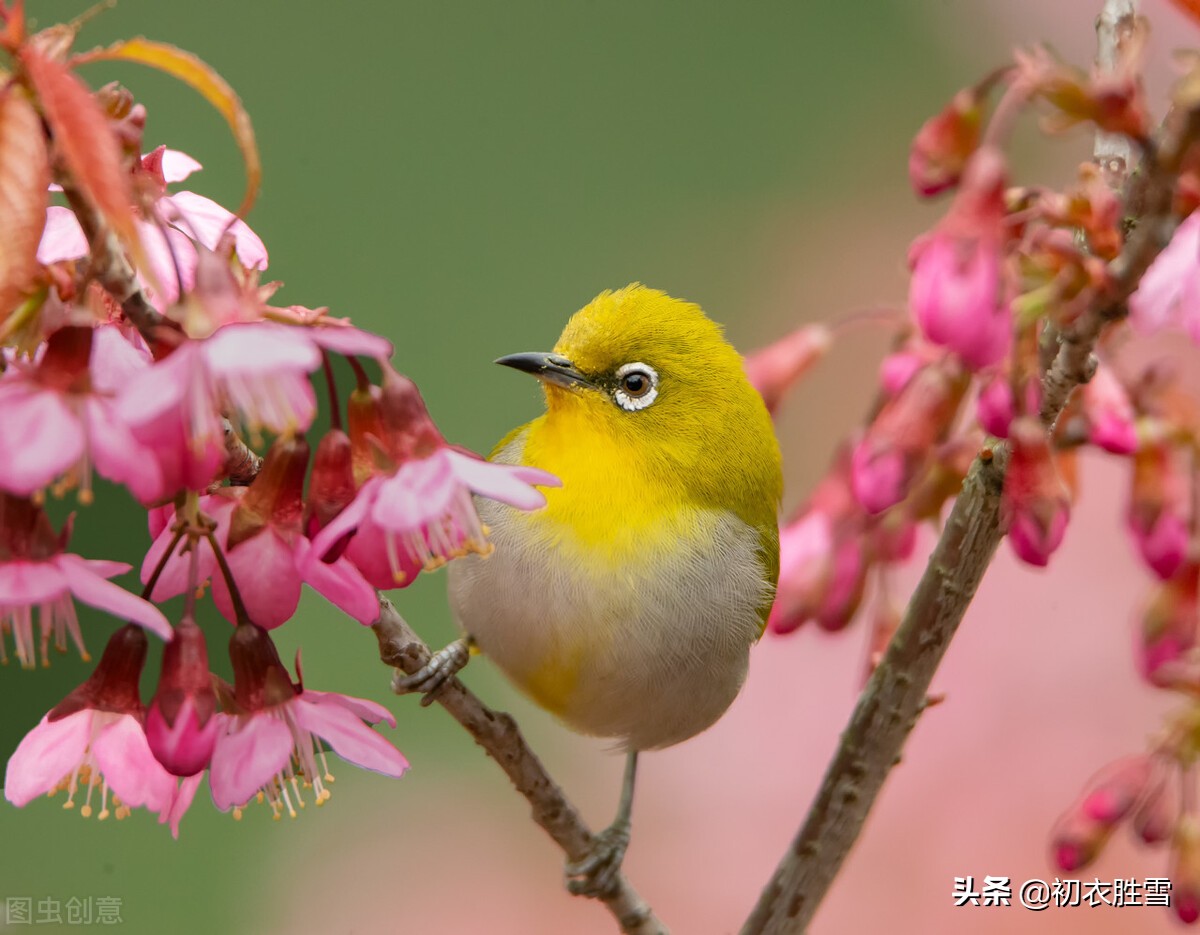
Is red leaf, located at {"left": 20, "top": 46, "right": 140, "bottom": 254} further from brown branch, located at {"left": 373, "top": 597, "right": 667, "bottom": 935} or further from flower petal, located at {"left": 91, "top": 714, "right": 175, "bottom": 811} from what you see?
brown branch, located at {"left": 373, "top": 597, "right": 667, "bottom": 935}

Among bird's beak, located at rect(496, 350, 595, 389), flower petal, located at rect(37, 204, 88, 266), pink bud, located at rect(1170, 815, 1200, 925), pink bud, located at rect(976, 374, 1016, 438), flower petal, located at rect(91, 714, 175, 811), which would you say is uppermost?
flower petal, located at rect(37, 204, 88, 266)

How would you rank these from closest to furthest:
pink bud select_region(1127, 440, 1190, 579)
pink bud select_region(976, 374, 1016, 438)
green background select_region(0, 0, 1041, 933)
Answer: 1. pink bud select_region(976, 374, 1016, 438)
2. pink bud select_region(1127, 440, 1190, 579)
3. green background select_region(0, 0, 1041, 933)

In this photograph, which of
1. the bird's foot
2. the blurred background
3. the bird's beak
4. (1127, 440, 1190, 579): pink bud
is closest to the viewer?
(1127, 440, 1190, 579): pink bud

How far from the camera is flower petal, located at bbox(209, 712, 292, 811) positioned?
92cm

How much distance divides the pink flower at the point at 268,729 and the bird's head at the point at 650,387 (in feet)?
2.47

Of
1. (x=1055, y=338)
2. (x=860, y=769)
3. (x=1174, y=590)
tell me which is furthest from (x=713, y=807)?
(x=1055, y=338)

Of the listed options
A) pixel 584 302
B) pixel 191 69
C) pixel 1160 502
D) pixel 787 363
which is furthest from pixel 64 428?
pixel 584 302

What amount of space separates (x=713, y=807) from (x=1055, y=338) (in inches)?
61.6

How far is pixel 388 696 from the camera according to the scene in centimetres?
273

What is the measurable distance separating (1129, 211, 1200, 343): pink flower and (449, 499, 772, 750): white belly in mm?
773

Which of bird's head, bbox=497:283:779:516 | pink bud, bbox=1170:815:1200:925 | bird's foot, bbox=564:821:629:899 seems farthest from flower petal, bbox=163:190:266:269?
pink bud, bbox=1170:815:1200:925

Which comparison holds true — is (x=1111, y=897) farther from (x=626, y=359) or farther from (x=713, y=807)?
(x=626, y=359)

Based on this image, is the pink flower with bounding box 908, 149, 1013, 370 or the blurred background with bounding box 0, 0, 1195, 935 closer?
the pink flower with bounding box 908, 149, 1013, 370

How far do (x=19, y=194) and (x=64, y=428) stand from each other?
122 mm
